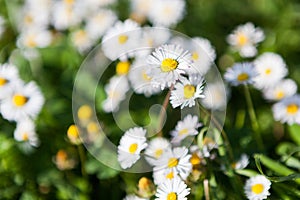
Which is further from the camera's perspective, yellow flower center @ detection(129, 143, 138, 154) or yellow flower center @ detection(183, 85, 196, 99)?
yellow flower center @ detection(129, 143, 138, 154)

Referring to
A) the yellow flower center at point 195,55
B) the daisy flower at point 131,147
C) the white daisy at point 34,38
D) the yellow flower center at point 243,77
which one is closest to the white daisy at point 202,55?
the yellow flower center at point 195,55

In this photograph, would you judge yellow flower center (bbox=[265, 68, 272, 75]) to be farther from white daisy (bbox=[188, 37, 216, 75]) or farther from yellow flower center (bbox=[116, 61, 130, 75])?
yellow flower center (bbox=[116, 61, 130, 75])

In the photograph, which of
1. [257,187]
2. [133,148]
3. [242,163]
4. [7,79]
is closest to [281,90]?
[242,163]

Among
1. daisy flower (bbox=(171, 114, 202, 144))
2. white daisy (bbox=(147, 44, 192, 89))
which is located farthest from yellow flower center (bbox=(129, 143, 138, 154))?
white daisy (bbox=(147, 44, 192, 89))

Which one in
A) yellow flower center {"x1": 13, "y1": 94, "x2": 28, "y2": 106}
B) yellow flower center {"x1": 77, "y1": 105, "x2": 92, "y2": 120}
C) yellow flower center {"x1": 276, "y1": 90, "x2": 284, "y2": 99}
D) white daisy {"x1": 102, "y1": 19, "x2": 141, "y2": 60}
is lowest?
yellow flower center {"x1": 13, "y1": 94, "x2": 28, "y2": 106}

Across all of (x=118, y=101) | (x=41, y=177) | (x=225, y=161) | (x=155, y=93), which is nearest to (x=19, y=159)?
(x=41, y=177)

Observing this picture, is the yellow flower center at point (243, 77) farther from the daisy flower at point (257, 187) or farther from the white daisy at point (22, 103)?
the white daisy at point (22, 103)

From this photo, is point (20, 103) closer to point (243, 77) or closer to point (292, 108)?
point (243, 77)
